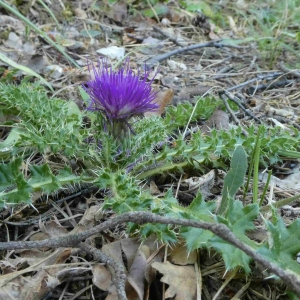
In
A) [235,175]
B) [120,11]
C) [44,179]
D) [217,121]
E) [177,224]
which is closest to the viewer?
[177,224]

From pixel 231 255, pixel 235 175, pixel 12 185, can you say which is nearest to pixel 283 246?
pixel 231 255

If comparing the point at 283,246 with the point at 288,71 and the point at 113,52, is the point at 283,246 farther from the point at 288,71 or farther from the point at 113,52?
the point at 113,52

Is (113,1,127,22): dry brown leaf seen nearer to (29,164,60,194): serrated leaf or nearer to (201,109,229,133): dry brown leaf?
(201,109,229,133): dry brown leaf

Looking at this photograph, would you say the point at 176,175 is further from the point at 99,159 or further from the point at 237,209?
the point at 237,209

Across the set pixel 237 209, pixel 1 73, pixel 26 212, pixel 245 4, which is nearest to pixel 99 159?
pixel 26 212

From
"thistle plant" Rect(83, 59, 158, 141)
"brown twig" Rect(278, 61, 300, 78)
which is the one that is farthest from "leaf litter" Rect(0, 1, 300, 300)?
"thistle plant" Rect(83, 59, 158, 141)

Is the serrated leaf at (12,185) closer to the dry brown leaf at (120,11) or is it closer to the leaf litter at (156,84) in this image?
the leaf litter at (156,84)

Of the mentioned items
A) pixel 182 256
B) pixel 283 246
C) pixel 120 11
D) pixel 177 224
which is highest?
pixel 177 224
